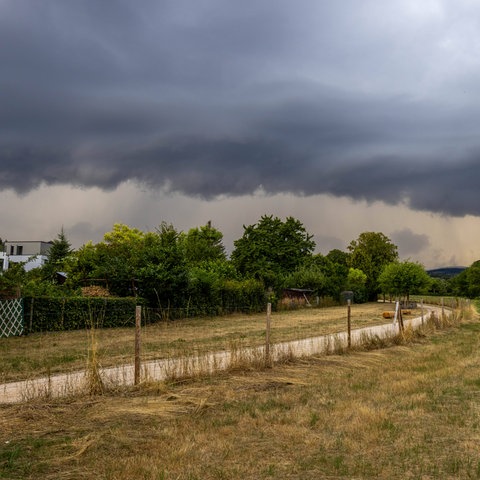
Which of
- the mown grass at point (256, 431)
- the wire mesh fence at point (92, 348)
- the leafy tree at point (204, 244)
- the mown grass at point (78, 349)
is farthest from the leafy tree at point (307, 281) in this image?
the mown grass at point (256, 431)

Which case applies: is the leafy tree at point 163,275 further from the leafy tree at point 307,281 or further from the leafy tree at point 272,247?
the leafy tree at point 272,247

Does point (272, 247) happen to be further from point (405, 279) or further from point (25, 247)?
point (25, 247)

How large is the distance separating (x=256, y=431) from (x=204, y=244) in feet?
233

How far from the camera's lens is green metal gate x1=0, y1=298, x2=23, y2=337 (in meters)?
22.7

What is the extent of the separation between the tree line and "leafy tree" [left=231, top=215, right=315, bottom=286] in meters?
0.14

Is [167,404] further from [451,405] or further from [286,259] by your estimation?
[286,259]

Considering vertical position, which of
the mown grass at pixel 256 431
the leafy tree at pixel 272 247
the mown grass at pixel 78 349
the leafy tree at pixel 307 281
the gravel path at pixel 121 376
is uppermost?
the leafy tree at pixel 272 247

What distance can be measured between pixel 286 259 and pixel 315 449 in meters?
69.0

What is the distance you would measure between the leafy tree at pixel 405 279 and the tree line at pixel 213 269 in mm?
125

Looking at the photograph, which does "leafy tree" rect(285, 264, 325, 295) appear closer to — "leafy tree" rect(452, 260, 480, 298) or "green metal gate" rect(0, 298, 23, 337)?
"green metal gate" rect(0, 298, 23, 337)

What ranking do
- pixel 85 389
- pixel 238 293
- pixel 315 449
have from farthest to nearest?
1. pixel 238 293
2. pixel 85 389
3. pixel 315 449

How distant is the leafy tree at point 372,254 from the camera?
300 ft

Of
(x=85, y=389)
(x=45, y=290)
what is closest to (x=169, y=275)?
(x=45, y=290)

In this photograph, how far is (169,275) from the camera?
3269 centimetres
